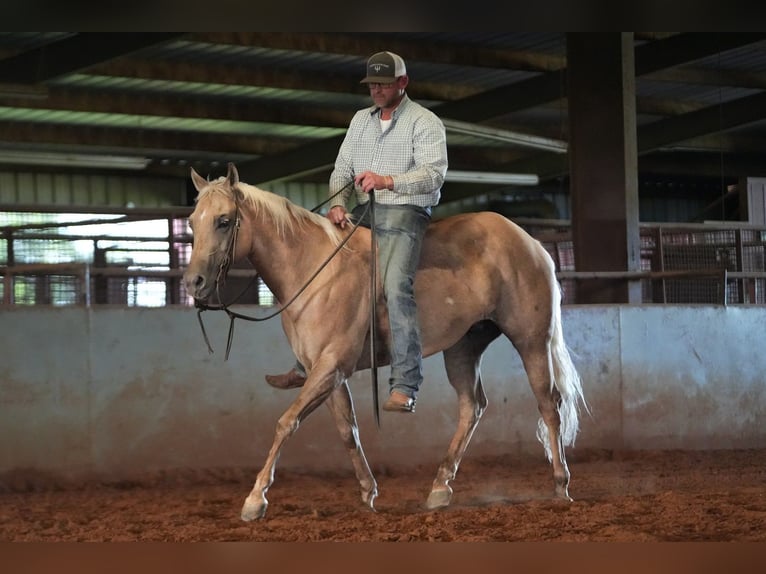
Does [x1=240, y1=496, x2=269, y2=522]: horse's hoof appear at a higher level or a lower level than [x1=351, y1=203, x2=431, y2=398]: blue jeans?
lower

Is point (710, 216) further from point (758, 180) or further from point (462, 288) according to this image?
point (462, 288)

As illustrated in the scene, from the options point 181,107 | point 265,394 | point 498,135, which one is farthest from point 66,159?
point 265,394

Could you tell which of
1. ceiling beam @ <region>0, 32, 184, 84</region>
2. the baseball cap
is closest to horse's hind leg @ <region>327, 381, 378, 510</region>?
the baseball cap

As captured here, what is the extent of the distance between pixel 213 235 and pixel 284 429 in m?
0.86

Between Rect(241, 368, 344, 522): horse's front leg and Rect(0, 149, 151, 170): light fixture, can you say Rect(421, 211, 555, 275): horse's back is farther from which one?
Rect(0, 149, 151, 170): light fixture

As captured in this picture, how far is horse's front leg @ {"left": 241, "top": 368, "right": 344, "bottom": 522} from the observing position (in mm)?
4770

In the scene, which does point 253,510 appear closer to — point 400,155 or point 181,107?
point 400,155

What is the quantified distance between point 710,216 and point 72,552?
17.1 meters

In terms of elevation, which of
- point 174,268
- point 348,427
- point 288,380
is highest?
point 174,268

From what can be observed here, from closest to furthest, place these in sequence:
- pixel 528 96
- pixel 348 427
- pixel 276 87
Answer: pixel 348 427 → pixel 276 87 → pixel 528 96

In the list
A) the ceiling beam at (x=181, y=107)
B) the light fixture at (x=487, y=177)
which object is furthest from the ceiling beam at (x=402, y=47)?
the ceiling beam at (x=181, y=107)

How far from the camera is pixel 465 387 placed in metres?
5.79

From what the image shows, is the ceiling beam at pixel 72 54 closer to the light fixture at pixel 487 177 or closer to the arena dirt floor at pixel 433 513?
the arena dirt floor at pixel 433 513

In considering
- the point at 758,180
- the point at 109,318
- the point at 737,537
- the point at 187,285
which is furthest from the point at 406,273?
the point at 758,180
